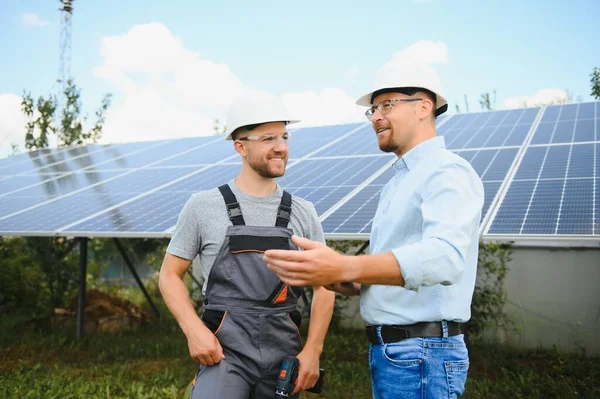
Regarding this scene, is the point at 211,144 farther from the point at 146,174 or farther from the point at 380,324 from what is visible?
the point at 380,324

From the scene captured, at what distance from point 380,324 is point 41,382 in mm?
5779

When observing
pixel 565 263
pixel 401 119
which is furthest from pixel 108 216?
pixel 565 263

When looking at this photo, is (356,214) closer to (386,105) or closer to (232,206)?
(232,206)

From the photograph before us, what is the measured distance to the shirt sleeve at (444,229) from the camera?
1.98 m

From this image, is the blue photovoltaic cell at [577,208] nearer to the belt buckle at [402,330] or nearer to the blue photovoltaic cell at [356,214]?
the blue photovoltaic cell at [356,214]

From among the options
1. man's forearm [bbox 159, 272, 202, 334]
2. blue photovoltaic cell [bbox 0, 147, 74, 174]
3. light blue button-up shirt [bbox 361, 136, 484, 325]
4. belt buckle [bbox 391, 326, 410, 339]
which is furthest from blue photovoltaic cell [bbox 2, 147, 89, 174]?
belt buckle [bbox 391, 326, 410, 339]

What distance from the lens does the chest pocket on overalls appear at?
9.66 feet

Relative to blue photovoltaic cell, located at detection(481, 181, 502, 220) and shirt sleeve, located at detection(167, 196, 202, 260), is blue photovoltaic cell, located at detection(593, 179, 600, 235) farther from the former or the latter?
shirt sleeve, located at detection(167, 196, 202, 260)

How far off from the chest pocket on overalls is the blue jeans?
69 cm

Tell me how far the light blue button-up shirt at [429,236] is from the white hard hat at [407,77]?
0.73ft

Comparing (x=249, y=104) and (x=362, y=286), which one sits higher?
(x=249, y=104)

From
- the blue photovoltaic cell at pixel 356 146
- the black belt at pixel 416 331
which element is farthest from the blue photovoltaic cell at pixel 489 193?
the black belt at pixel 416 331

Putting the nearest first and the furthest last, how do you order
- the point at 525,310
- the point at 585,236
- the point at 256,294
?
1. the point at 256,294
2. the point at 585,236
3. the point at 525,310

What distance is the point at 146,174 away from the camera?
33.3 ft
